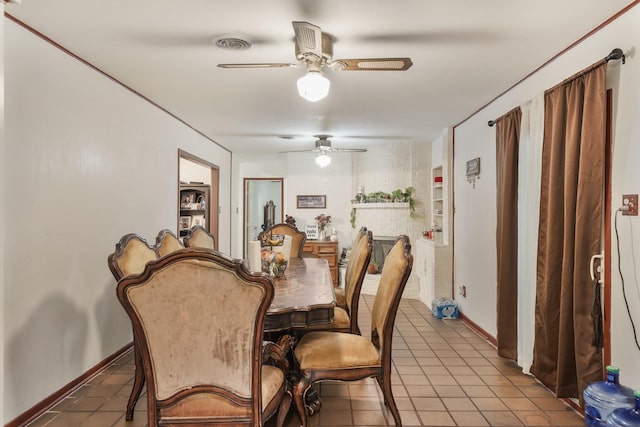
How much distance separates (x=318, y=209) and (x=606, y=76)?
534 centimetres

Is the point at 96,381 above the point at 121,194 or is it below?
below

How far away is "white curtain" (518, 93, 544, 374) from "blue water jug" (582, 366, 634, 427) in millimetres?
807

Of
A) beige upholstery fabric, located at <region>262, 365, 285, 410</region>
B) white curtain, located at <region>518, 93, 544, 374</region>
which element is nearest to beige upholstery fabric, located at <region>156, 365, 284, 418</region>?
beige upholstery fabric, located at <region>262, 365, 285, 410</region>

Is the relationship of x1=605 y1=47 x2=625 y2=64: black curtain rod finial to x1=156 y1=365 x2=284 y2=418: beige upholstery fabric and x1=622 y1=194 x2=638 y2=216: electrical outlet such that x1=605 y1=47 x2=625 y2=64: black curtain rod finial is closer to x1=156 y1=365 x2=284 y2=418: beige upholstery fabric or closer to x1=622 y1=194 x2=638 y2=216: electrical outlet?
x1=622 y1=194 x2=638 y2=216: electrical outlet

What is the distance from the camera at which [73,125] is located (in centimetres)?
282

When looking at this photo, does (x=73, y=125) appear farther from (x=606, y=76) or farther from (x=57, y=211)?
(x=606, y=76)

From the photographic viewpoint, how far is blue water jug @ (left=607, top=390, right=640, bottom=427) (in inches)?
71.4

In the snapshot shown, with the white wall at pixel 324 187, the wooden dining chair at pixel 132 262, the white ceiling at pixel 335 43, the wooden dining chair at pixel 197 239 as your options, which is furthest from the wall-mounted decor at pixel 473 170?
the wooden dining chair at pixel 132 262

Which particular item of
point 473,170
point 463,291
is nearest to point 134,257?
point 473,170

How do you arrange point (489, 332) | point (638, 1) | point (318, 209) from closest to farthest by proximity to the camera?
1. point (638, 1)
2. point (489, 332)
3. point (318, 209)

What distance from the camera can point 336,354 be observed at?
2189mm

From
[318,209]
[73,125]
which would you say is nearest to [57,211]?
[73,125]

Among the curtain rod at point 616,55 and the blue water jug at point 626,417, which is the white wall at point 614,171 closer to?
the curtain rod at point 616,55

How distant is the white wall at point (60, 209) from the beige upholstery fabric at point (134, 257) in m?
0.57
